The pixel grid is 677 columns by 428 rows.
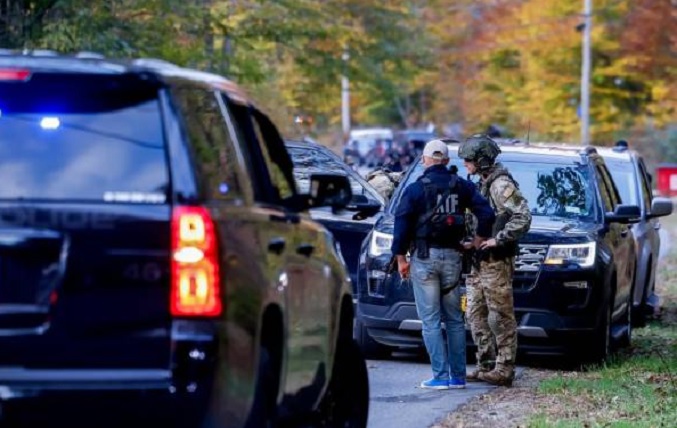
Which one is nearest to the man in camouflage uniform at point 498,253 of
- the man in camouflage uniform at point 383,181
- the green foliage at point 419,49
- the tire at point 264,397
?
the man in camouflage uniform at point 383,181

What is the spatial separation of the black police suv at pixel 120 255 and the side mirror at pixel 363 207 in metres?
7.13

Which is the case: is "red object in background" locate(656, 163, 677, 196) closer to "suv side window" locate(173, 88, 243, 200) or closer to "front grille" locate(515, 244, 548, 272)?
"front grille" locate(515, 244, 548, 272)

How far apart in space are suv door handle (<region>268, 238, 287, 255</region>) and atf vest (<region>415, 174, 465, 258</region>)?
179 inches

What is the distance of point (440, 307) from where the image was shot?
40.1 feet

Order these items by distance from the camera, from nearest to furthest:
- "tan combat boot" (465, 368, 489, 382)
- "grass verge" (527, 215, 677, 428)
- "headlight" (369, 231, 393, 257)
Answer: "grass verge" (527, 215, 677, 428), "tan combat boot" (465, 368, 489, 382), "headlight" (369, 231, 393, 257)

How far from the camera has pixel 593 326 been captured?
44.7 feet

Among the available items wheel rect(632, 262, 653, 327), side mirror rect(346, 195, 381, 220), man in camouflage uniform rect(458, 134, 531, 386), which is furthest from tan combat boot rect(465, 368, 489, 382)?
wheel rect(632, 262, 653, 327)

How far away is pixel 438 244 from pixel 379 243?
1994 mm

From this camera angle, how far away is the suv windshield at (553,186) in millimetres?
14469

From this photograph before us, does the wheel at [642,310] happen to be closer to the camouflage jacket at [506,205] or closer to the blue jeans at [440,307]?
the camouflage jacket at [506,205]

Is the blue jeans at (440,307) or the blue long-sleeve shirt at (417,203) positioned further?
the blue jeans at (440,307)

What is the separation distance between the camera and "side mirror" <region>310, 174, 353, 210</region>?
809cm

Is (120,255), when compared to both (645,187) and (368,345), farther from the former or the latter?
(645,187)


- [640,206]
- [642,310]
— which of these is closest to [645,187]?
[640,206]
